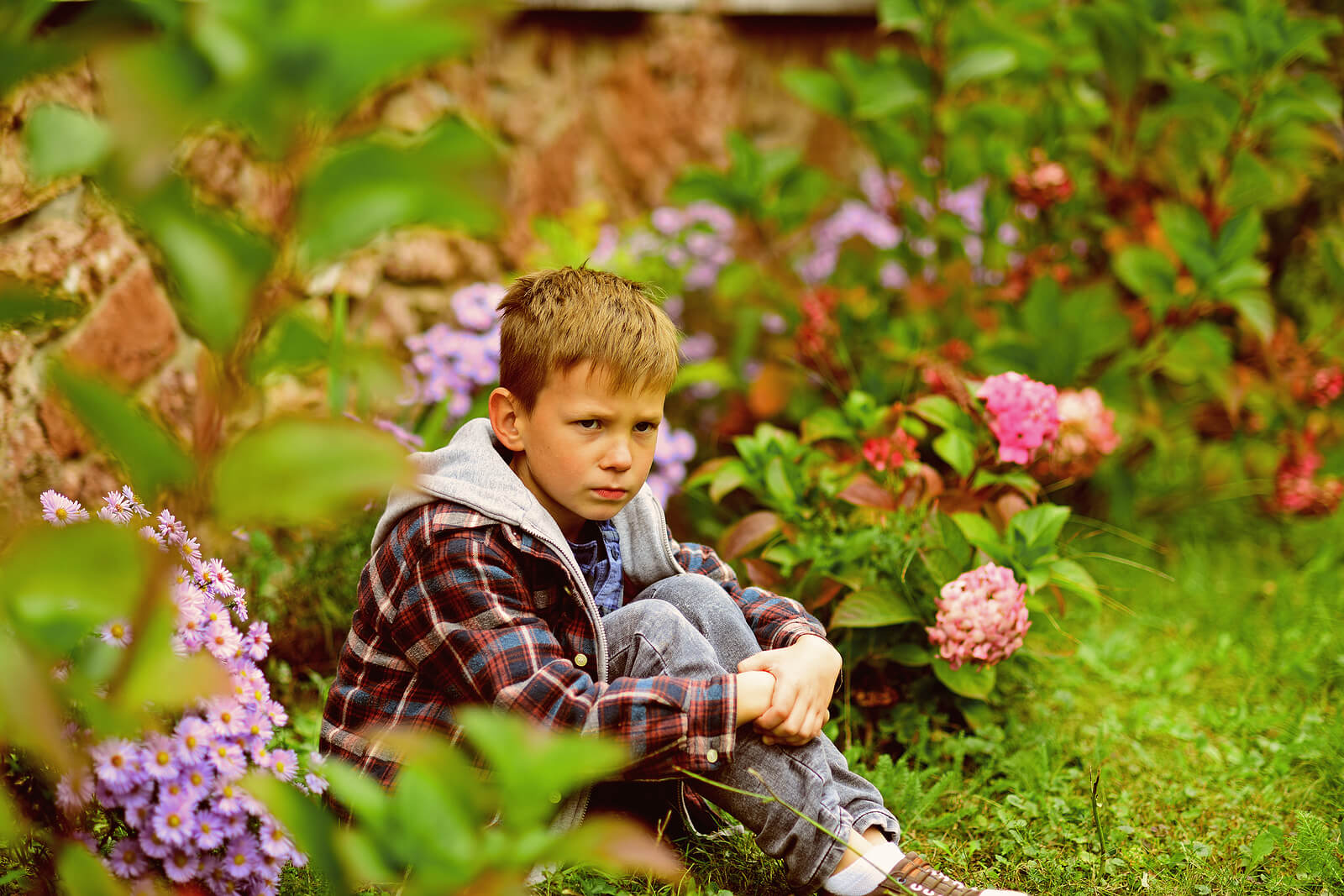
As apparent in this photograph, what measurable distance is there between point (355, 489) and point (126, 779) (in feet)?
1.96

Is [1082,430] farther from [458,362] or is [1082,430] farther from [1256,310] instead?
[458,362]

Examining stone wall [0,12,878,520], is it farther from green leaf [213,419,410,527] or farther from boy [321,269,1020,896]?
boy [321,269,1020,896]

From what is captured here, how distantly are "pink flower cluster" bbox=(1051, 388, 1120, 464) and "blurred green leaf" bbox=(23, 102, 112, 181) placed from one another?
78.1 inches

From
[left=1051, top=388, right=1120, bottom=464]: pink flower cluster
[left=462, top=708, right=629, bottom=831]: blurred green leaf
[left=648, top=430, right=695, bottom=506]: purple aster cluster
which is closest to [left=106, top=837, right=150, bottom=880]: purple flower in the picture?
[left=462, top=708, right=629, bottom=831]: blurred green leaf

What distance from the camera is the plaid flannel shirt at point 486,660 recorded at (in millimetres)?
1472

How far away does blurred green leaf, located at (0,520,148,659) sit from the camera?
807 mm

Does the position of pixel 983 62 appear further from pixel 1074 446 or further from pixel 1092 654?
pixel 1092 654

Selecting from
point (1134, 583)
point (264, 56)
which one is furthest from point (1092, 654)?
point (264, 56)

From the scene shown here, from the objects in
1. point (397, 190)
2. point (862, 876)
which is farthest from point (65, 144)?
point (862, 876)

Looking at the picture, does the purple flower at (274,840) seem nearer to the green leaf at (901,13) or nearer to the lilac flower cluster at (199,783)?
the lilac flower cluster at (199,783)

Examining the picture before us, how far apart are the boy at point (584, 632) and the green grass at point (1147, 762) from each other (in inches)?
7.3

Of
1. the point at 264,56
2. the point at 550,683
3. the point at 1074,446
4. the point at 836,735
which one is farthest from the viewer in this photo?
the point at 1074,446

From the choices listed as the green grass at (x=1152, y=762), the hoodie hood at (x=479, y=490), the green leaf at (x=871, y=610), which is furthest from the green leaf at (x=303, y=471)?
the green leaf at (x=871, y=610)

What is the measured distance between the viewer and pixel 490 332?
8.12 feet
